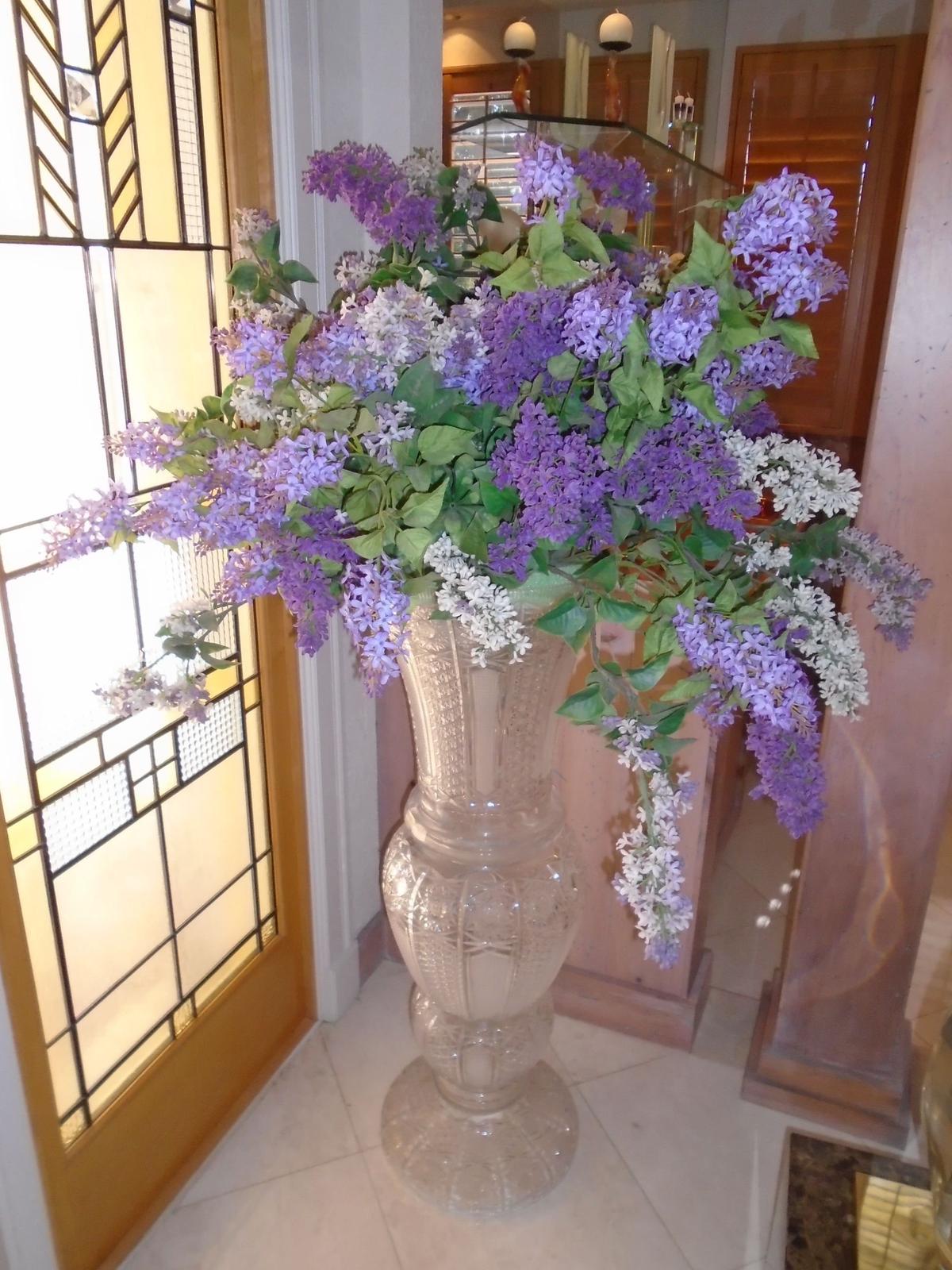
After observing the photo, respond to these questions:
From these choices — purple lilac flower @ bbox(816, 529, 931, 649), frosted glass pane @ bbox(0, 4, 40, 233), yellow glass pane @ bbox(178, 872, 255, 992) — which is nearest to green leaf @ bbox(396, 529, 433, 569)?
purple lilac flower @ bbox(816, 529, 931, 649)

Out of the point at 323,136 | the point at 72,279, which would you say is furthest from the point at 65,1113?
the point at 323,136

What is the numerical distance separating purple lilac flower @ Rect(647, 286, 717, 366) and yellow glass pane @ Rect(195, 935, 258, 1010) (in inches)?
51.0

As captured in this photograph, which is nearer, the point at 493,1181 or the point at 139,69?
the point at 139,69

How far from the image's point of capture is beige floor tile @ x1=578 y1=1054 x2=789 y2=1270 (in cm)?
145

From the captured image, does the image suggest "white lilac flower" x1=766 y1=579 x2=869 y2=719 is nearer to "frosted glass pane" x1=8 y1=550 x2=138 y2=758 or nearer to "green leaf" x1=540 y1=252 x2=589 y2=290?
"green leaf" x1=540 y1=252 x2=589 y2=290

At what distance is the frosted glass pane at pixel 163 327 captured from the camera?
125cm

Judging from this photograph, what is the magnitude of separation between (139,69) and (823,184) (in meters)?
3.14

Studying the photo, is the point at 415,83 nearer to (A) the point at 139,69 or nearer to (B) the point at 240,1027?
(A) the point at 139,69

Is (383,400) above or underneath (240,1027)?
above

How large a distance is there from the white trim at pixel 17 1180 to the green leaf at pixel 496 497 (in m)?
0.81

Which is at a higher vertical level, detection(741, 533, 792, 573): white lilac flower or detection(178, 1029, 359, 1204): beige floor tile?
detection(741, 533, 792, 573): white lilac flower

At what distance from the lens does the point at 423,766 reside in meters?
1.28

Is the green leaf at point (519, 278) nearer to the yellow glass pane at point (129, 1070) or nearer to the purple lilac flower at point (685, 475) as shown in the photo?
the purple lilac flower at point (685, 475)

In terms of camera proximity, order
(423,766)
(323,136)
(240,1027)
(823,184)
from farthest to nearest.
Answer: (823,184)
(240,1027)
(323,136)
(423,766)
